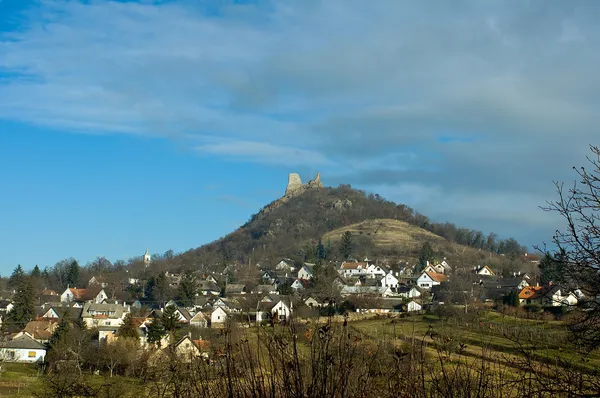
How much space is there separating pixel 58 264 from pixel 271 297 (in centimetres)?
7281

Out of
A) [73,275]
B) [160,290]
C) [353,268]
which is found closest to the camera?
[160,290]

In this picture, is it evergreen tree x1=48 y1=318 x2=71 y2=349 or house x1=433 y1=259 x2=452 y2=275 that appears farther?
house x1=433 y1=259 x2=452 y2=275

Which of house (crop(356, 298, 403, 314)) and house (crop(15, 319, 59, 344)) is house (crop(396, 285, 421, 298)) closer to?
house (crop(356, 298, 403, 314))

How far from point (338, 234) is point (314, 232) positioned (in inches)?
399

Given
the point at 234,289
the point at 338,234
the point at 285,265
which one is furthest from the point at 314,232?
the point at 234,289

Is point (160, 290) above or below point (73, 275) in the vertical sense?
below

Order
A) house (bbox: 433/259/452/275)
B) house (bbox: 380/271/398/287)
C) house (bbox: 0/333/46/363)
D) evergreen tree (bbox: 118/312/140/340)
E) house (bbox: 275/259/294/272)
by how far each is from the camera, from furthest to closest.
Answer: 1. house (bbox: 275/259/294/272)
2. house (bbox: 433/259/452/275)
3. house (bbox: 380/271/398/287)
4. house (bbox: 0/333/46/363)
5. evergreen tree (bbox: 118/312/140/340)

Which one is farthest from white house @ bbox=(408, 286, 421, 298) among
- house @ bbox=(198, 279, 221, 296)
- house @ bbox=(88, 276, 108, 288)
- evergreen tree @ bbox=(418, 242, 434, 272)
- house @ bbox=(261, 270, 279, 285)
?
house @ bbox=(88, 276, 108, 288)

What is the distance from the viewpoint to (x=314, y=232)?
15525 centimetres

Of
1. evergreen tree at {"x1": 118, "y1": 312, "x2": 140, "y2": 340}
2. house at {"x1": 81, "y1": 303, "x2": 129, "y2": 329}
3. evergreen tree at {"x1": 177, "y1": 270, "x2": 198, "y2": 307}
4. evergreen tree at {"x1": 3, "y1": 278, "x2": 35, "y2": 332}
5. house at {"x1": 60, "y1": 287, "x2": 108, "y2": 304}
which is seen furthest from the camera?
house at {"x1": 60, "y1": 287, "x2": 108, "y2": 304}

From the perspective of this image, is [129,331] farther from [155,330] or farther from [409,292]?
[409,292]

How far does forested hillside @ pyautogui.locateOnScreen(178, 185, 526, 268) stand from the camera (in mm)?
132212

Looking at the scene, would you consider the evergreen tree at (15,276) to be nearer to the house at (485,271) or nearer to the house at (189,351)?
the house at (485,271)

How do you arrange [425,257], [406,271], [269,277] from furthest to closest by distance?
[425,257] → [406,271] → [269,277]
